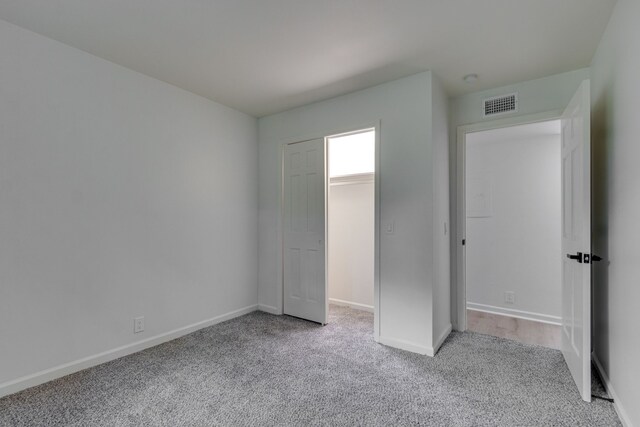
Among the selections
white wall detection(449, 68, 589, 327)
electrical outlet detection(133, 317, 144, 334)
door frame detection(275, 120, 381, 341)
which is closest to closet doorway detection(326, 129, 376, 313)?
door frame detection(275, 120, 381, 341)

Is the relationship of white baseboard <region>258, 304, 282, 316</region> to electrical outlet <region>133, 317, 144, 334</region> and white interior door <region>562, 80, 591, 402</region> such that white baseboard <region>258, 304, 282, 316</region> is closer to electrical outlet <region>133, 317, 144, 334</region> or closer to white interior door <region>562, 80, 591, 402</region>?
electrical outlet <region>133, 317, 144, 334</region>

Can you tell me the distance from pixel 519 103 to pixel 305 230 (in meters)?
2.44

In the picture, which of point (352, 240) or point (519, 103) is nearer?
point (519, 103)

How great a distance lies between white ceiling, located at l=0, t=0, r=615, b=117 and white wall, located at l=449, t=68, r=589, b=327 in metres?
0.11

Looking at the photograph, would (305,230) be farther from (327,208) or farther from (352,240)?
(352,240)

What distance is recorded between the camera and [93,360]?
2434mm

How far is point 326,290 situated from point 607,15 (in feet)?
10.0

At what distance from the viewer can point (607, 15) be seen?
196 centimetres

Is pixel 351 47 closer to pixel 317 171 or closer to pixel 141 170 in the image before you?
pixel 317 171

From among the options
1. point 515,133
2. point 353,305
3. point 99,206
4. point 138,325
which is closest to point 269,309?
point 353,305

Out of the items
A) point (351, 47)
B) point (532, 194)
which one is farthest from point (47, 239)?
point (532, 194)

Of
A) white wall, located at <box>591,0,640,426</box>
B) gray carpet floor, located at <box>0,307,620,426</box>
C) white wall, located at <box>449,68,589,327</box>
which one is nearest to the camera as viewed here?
white wall, located at <box>591,0,640,426</box>

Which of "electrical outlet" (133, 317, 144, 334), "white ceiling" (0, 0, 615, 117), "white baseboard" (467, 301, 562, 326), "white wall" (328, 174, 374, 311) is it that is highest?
"white ceiling" (0, 0, 615, 117)

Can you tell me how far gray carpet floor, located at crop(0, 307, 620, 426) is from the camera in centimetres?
181
